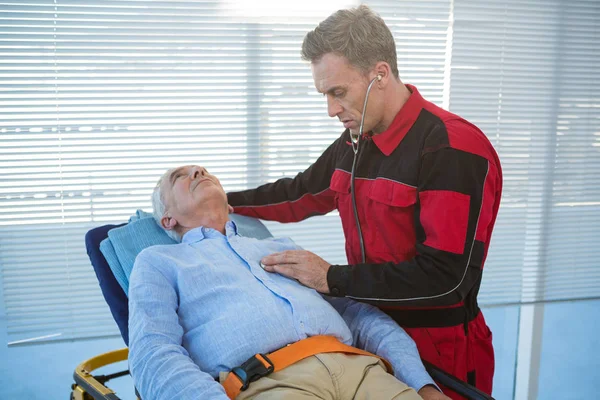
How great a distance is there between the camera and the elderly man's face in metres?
1.79

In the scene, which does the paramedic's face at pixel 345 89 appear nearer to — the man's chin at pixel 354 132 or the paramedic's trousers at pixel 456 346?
the man's chin at pixel 354 132

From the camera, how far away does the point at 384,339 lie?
1.60 metres

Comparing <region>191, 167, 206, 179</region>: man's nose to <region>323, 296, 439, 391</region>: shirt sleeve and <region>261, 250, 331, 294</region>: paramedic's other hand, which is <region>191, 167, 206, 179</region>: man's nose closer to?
<region>261, 250, 331, 294</region>: paramedic's other hand

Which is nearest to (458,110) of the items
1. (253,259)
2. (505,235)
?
(505,235)

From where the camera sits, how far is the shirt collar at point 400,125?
5.41 ft

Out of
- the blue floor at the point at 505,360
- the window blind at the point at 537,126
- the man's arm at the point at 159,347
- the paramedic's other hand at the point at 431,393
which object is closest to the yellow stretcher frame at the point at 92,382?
the man's arm at the point at 159,347

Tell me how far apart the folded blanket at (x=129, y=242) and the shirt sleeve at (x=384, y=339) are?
1.51 ft

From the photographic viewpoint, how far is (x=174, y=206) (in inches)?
71.5

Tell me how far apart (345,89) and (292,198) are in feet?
1.94

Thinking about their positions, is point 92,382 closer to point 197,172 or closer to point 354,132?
point 197,172

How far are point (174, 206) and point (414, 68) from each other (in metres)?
1.81

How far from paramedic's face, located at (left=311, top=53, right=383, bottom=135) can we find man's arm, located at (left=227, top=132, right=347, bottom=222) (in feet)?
1.30

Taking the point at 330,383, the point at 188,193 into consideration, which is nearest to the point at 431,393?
the point at 330,383

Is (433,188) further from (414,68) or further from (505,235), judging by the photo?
(505,235)
